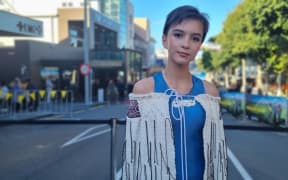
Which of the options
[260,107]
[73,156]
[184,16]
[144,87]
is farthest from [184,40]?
[260,107]

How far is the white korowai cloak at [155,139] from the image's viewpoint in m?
1.84

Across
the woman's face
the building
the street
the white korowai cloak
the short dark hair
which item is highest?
the building

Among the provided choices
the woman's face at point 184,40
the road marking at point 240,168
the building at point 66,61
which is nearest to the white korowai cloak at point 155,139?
the woman's face at point 184,40

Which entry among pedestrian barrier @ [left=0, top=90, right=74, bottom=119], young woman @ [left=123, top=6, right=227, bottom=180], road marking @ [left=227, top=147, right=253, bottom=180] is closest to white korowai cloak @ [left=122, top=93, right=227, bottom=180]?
young woman @ [left=123, top=6, right=227, bottom=180]

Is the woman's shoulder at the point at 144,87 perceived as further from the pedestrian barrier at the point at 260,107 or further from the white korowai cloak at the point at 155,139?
the pedestrian barrier at the point at 260,107

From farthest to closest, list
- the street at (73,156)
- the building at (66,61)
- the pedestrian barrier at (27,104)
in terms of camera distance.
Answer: the building at (66,61) < the pedestrian barrier at (27,104) < the street at (73,156)

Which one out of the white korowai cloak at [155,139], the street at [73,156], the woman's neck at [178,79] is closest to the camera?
the white korowai cloak at [155,139]

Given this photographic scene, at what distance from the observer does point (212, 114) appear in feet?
6.31

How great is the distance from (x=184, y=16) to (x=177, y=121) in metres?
0.49

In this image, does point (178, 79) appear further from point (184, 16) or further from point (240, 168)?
point (240, 168)

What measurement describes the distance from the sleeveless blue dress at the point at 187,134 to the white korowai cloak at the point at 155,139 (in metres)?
0.02

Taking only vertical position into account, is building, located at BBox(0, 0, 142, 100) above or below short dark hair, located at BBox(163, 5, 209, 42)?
above

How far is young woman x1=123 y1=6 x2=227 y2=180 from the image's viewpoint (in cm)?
184

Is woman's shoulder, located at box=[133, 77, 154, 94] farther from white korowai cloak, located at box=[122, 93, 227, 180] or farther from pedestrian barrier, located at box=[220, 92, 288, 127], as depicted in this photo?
pedestrian barrier, located at box=[220, 92, 288, 127]
